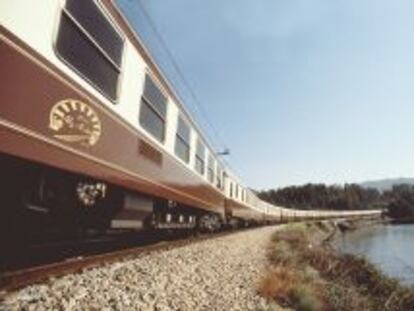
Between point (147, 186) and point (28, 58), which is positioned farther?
point (147, 186)

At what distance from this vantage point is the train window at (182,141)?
9956mm

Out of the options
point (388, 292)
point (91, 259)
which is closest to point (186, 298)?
point (91, 259)

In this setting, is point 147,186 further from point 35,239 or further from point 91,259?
point 35,239

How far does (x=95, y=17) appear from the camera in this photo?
17.7 feet

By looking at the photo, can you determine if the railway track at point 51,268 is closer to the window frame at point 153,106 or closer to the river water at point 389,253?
the window frame at point 153,106

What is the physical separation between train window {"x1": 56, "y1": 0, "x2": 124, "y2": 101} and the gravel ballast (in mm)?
2259

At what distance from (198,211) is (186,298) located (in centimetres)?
935

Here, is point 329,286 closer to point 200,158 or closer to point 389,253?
point 200,158

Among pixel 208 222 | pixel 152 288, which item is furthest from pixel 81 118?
pixel 208 222

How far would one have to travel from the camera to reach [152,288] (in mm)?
5453

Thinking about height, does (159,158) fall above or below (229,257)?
above

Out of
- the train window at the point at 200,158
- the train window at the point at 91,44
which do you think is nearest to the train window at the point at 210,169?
the train window at the point at 200,158

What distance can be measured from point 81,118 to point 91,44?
0.93m

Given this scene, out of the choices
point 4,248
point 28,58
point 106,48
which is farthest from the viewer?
point 4,248
